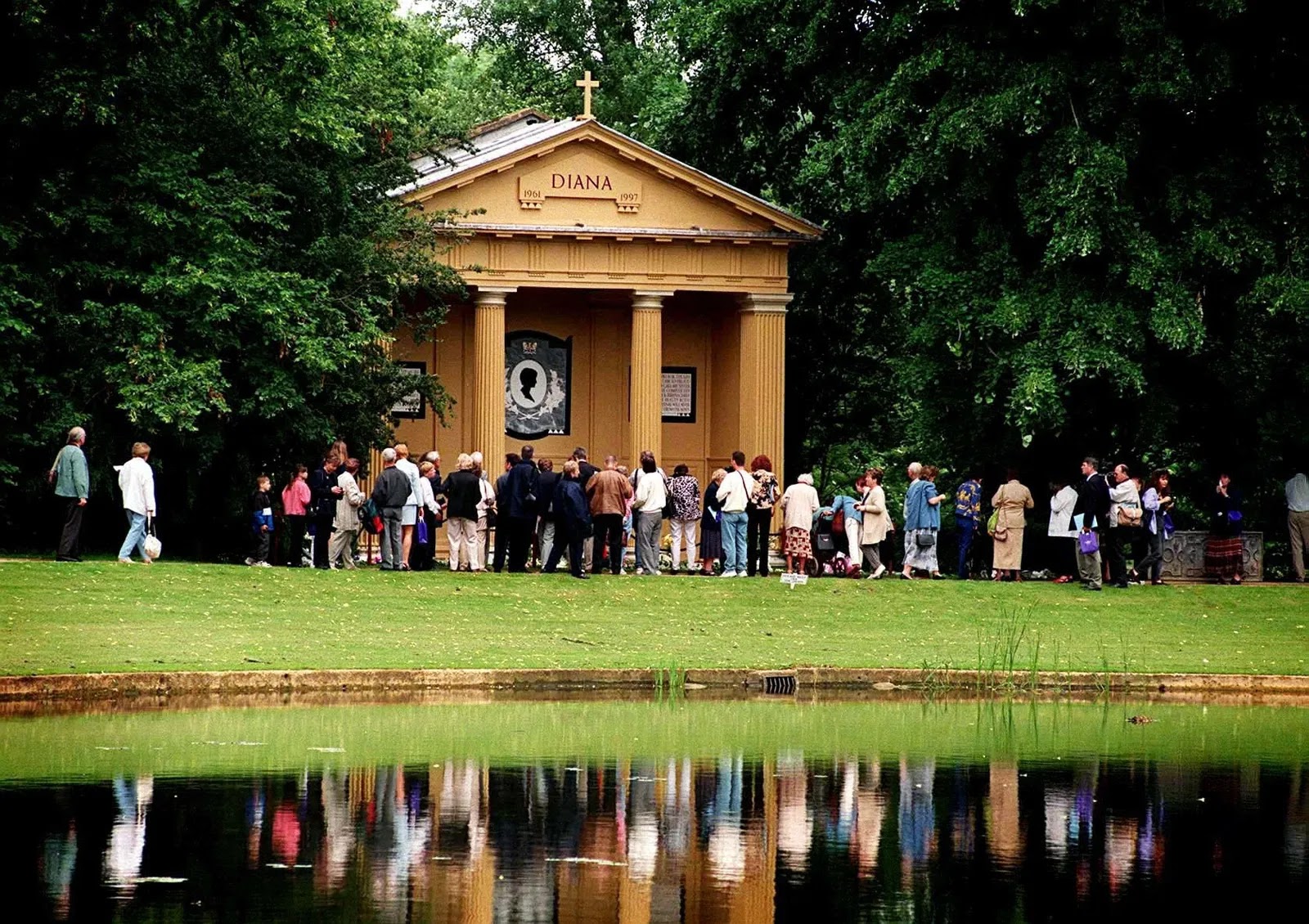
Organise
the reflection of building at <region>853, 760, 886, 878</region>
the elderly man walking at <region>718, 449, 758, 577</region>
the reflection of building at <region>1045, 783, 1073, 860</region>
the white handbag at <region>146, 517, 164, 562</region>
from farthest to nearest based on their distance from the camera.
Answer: the elderly man walking at <region>718, 449, 758, 577</region>, the white handbag at <region>146, 517, 164, 562</region>, the reflection of building at <region>1045, 783, 1073, 860</region>, the reflection of building at <region>853, 760, 886, 878</region>

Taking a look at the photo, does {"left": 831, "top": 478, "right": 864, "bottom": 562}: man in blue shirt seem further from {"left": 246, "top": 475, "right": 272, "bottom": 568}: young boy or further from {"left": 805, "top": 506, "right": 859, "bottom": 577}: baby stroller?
{"left": 246, "top": 475, "right": 272, "bottom": 568}: young boy

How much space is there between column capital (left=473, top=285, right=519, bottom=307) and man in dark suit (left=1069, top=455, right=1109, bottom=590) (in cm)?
1312

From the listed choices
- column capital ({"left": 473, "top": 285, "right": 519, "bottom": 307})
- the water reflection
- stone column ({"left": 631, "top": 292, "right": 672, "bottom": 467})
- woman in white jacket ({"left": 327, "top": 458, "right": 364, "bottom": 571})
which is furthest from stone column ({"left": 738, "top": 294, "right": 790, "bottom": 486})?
the water reflection

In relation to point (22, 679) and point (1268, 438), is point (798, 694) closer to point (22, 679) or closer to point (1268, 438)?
point (22, 679)

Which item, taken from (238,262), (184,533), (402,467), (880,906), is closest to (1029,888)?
(880,906)

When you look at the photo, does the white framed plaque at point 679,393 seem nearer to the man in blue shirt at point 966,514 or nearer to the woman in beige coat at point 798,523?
the man in blue shirt at point 966,514

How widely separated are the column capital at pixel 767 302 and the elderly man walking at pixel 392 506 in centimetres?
1196

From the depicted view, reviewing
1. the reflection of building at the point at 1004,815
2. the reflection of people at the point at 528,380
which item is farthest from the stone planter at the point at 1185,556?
the reflection of building at the point at 1004,815

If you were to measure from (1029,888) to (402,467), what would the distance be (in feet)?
69.2

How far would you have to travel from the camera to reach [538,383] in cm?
4366

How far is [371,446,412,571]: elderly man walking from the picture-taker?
30.6 meters

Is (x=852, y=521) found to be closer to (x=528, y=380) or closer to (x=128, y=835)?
(x=528, y=380)

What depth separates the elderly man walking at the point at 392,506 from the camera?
30.6 metres

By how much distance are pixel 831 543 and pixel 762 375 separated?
27.7ft
